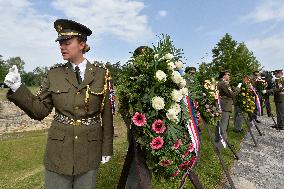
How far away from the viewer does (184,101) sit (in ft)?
15.6

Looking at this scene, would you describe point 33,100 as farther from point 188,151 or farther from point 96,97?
point 188,151

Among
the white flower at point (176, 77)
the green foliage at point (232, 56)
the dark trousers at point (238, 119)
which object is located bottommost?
the dark trousers at point (238, 119)

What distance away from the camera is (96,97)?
4.05m

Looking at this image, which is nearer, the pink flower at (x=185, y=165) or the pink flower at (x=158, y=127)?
the pink flower at (x=158, y=127)

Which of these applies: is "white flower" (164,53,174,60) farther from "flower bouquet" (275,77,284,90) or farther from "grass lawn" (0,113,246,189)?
"flower bouquet" (275,77,284,90)

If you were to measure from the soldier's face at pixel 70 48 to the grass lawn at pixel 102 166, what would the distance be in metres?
1.53

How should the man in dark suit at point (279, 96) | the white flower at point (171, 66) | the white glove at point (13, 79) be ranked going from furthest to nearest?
the man in dark suit at point (279, 96)
the white flower at point (171, 66)
the white glove at point (13, 79)

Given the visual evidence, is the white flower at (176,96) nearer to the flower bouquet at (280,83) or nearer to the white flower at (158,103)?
the white flower at (158,103)

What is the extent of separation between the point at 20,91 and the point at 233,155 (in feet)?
25.0

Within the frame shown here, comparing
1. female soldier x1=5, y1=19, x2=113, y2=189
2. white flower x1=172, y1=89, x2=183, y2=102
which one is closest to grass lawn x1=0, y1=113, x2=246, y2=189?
white flower x1=172, y1=89, x2=183, y2=102

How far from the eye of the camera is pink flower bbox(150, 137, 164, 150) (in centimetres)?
430

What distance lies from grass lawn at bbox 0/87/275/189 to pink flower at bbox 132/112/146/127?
0.95 metres

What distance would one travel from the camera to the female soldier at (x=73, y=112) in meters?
3.94

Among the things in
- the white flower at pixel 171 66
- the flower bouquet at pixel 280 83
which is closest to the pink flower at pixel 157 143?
the white flower at pixel 171 66
